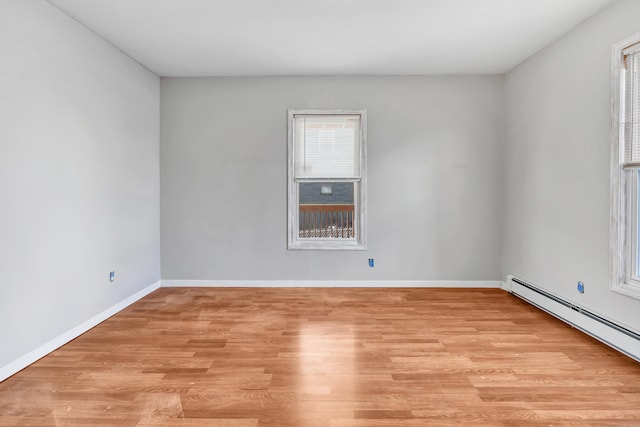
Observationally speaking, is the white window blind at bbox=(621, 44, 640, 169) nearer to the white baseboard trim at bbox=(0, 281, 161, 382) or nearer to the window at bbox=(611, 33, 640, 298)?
the window at bbox=(611, 33, 640, 298)

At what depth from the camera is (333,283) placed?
15.3 feet

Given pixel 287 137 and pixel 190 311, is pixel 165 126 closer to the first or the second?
pixel 287 137

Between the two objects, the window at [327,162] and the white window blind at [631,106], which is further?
the window at [327,162]

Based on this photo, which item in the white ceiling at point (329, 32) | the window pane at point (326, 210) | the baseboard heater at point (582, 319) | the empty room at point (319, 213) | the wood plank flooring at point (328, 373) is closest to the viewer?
the wood plank flooring at point (328, 373)

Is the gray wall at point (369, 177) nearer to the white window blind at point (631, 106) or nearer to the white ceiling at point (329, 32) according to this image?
the white ceiling at point (329, 32)

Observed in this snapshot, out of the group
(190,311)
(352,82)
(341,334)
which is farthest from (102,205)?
(352,82)

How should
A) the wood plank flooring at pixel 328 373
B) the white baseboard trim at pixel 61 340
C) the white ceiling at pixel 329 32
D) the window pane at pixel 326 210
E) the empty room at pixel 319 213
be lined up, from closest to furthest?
the wood plank flooring at pixel 328 373 → the empty room at pixel 319 213 → the white baseboard trim at pixel 61 340 → the white ceiling at pixel 329 32 → the window pane at pixel 326 210

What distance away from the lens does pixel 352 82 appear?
4.55m

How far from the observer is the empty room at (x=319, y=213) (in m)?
2.28

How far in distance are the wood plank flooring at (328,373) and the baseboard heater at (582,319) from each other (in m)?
0.09

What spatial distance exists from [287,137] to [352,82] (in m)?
1.09

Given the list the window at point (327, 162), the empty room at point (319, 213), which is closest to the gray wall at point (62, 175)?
the empty room at point (319, 213)

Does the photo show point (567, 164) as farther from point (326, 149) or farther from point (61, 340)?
point (61, 340)

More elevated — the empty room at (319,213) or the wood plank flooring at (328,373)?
the empty room at (319,213)
